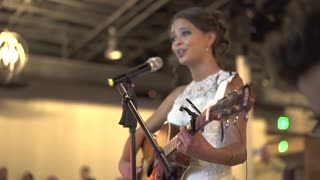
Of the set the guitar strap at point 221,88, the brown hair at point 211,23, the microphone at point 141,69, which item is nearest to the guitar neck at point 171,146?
the guitar strap at point 221,88

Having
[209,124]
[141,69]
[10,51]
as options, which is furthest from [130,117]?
[10,51]

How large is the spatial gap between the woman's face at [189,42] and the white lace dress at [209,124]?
3.5 inches

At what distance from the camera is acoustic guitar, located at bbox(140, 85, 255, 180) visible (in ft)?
5.33

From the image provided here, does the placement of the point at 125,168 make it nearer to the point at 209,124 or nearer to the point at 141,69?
the point at 209,124

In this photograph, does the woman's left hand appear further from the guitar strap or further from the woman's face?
the woman's face

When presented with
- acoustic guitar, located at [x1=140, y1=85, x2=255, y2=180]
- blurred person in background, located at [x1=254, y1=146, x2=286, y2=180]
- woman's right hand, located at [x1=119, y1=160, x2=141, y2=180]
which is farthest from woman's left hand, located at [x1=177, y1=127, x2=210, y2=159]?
blurred person in background, located at [x1=254, y1=146, x2=286, y2=180]

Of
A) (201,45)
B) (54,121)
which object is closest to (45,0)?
(54,121)

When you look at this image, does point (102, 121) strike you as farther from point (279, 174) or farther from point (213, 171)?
point (213, 171)

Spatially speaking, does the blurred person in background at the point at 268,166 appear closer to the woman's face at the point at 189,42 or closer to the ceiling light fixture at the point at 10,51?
the ceiling light fixture at the point at 10,51

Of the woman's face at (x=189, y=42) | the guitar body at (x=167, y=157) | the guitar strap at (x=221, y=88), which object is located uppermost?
the woman's face at (x=189, y=42)

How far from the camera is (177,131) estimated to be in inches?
78.5

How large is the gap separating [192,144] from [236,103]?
170 mm

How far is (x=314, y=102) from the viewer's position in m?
0.73

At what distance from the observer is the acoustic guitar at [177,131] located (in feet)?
5.33
